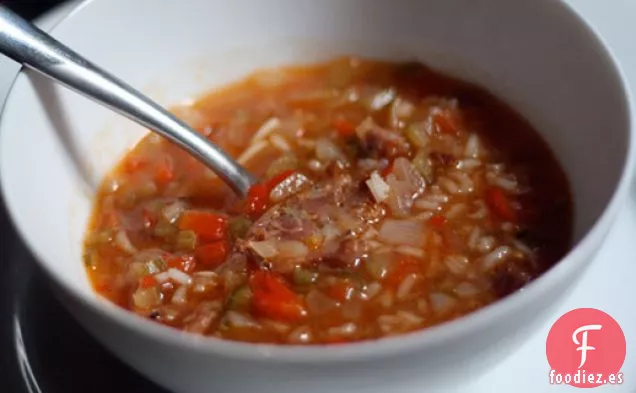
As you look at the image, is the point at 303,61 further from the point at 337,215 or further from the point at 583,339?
the point at 583,339

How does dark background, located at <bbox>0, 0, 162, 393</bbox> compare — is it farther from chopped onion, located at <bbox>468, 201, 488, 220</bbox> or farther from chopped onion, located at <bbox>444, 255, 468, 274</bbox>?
chopped onion, located at <bbox>468, 201, 488, 220</bbox>

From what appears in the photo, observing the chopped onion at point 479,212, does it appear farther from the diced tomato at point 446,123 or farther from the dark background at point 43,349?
the dark background at point 43,349

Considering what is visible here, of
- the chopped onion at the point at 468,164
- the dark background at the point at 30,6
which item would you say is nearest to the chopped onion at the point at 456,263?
the chopped onion at the point at 468,164

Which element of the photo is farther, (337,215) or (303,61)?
(303,61)

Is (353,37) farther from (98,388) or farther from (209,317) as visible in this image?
(98,388)

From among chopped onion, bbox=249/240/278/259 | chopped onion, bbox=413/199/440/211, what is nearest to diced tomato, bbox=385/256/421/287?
chopped onion, bbox=413/199/440/211

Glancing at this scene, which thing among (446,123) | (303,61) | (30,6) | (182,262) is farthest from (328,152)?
(30,6)
